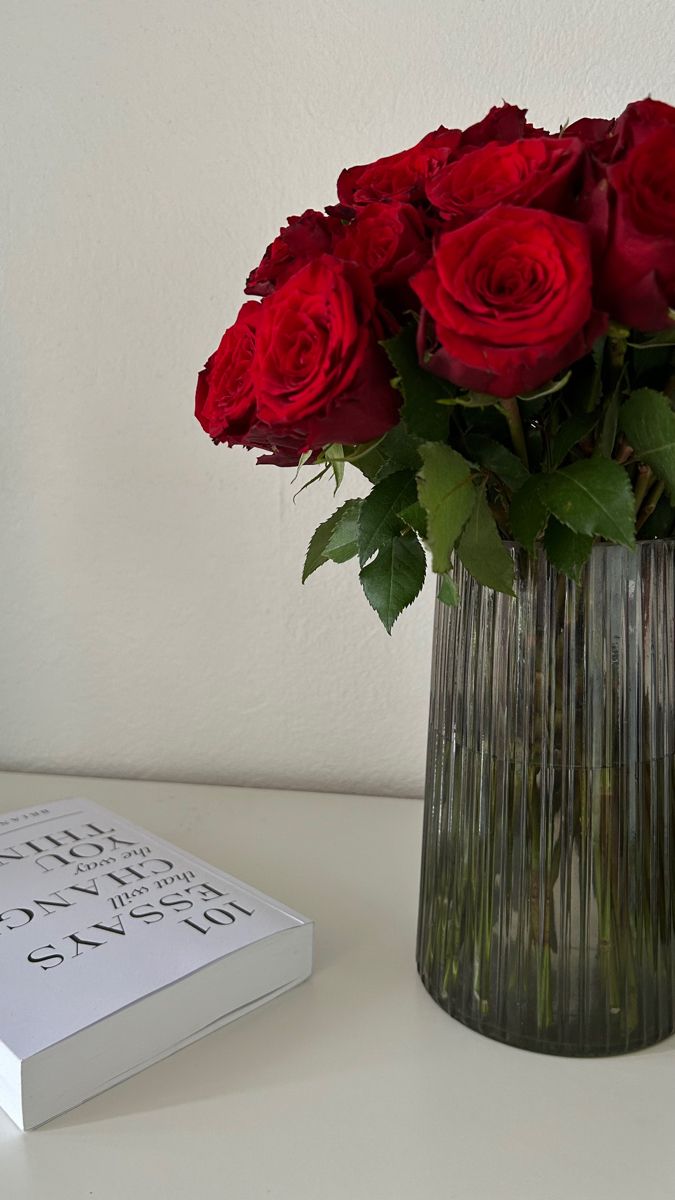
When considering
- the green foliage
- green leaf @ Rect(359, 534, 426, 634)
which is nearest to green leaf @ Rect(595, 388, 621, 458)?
the green foliage

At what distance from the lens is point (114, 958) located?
0.56 m

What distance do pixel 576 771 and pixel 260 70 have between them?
0.63 metres

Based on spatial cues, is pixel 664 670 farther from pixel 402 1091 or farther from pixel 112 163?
pixel 112 163

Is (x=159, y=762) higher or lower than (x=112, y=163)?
lower

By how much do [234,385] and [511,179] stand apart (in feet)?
0.50

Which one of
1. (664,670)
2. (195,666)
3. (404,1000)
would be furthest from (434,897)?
(195,666)

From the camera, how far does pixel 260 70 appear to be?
0.84 metres

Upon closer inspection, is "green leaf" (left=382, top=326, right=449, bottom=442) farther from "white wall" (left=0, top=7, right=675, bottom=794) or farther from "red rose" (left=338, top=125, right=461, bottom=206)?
"white wall" (left=0, top=7, right=675, bottom=794)

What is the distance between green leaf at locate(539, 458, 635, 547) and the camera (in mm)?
443

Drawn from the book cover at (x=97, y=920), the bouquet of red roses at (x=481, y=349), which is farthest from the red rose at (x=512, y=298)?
the book cover at (x=97, y=920)

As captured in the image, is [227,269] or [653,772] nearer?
[653,772]

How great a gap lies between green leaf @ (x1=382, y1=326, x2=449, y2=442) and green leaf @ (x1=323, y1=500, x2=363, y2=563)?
89 mm

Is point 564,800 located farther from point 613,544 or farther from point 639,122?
point 639,122

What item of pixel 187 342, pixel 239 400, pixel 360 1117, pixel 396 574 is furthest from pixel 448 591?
pixel 187 342
